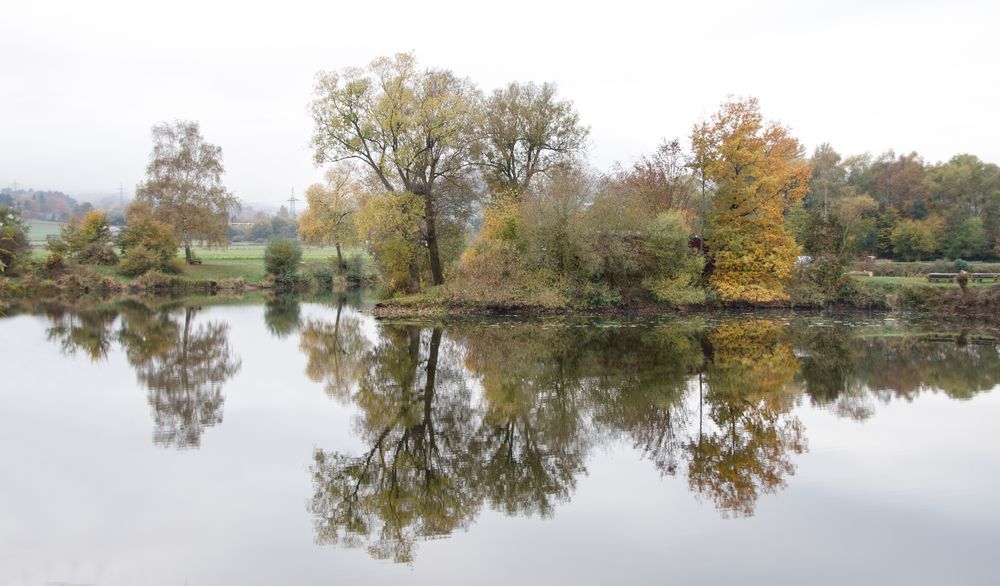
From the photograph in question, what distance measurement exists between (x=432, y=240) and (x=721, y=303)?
13.4m

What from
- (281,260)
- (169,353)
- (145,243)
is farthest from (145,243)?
(169,353)

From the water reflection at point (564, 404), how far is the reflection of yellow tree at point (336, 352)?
0.09 m

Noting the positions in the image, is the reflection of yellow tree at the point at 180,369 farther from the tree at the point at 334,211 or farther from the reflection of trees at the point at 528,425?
the tree at the point at 334,211

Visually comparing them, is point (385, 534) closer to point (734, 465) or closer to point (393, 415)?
point (393, 415)

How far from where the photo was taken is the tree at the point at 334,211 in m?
33.5

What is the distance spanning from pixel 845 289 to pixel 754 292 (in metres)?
4.54

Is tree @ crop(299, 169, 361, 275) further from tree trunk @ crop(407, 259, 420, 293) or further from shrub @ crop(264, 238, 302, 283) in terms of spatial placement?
tree trunk @ crop(407, 259, 420, 293)

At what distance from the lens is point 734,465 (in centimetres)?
940

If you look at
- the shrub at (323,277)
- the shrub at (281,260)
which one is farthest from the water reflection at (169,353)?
the shrub at (323,277)

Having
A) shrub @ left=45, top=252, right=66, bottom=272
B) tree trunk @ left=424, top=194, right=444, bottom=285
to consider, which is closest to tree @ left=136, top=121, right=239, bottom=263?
shrub @ left=45, top=252, right=66, bottom=272

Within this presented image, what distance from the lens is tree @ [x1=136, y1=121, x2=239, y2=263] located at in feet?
143

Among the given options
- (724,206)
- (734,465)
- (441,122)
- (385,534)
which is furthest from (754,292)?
(385,534)

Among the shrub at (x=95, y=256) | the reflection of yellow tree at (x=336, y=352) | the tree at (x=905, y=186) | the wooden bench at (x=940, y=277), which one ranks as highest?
the tree at (x=905, y=186)

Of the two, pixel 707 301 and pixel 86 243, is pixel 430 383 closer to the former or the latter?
pixel 707 301
